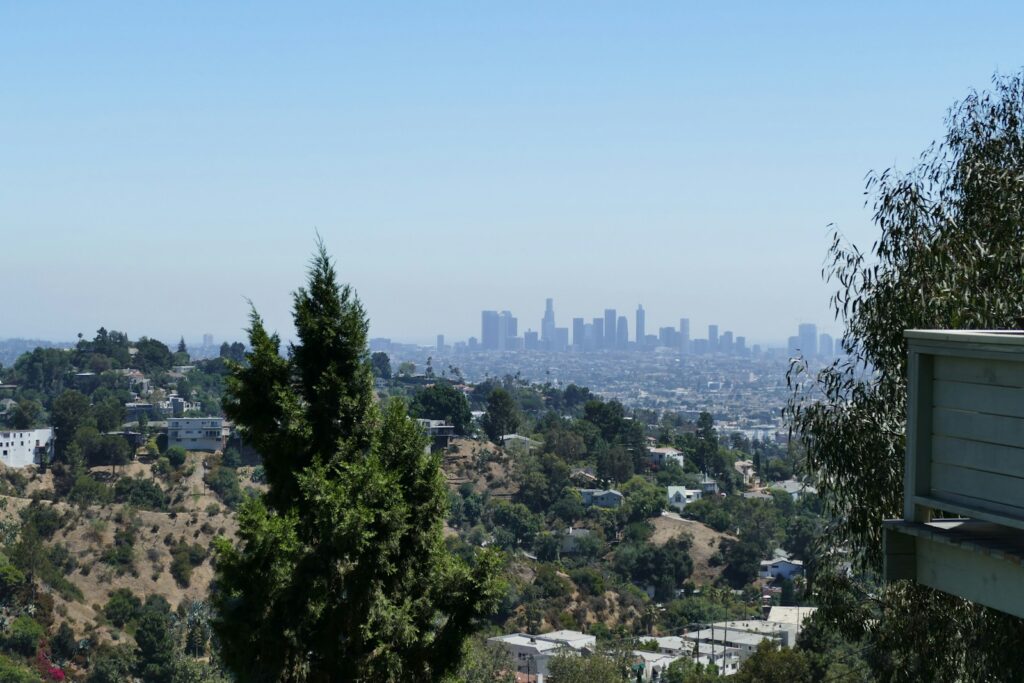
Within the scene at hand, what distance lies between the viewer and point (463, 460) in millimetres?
53375

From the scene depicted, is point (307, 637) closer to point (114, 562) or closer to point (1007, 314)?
point (1007, 314)

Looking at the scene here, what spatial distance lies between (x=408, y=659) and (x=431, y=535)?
0.57 meters

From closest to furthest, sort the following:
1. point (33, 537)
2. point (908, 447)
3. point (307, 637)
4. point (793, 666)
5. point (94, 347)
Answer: point (908, 447) → point (307, 637) → point (793, 666) → point (33, 537) → point (94, 347)

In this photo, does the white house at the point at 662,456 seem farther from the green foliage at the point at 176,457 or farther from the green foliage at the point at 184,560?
the green foliage at the point at 184,560

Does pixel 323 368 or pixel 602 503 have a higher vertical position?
pixel 323 368

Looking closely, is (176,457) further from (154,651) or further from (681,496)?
(681,496)

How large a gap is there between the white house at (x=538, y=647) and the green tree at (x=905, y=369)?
80.4 ft

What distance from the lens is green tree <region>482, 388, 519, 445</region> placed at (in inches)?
2239

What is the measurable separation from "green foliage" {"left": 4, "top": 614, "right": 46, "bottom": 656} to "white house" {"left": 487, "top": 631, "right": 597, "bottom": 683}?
474 inches

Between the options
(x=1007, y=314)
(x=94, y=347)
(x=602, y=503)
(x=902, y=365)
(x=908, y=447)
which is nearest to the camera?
(x=908, y=447)

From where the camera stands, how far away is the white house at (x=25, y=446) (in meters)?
48.6

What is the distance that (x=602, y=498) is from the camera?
171 ft

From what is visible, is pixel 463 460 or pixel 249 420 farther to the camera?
pixel 463 460

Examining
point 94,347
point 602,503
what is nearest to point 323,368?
point 602,503
